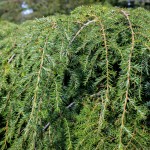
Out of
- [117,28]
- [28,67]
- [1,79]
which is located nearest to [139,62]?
[117,28]

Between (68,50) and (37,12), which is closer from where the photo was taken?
(68,50)

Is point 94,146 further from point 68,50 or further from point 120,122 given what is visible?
point 68,50

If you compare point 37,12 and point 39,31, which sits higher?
point 39,31

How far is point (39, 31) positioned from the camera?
128 cm

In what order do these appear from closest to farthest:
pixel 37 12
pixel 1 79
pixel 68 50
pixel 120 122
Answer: pixel 120 122, pixel 68 50, pixel 1 79, pixel 37 12

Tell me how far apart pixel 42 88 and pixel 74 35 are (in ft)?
1.02

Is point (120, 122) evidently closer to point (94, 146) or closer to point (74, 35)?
point (94, 146)

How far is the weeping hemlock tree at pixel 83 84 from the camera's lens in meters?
1.08

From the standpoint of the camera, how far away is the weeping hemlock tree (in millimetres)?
1083

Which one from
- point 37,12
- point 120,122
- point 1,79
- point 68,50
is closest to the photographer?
point 120,122

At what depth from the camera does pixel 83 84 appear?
4.14 ft

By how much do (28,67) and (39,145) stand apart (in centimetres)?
34

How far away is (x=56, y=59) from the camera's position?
1.16 metres

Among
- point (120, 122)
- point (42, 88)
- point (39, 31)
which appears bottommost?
point (120, 122)
